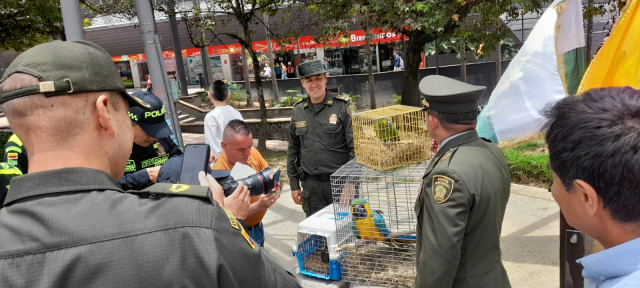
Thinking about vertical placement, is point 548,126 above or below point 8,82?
below

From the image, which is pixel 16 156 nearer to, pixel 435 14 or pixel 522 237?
pixel 522 237

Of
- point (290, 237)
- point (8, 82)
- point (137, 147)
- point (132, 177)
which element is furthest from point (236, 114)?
point (8, 82)

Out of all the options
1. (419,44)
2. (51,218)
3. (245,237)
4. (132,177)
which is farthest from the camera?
(419,44)

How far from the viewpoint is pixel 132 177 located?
2695 mm

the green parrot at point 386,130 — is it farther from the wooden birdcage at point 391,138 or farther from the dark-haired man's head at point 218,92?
the dark-haired man's head at point 218,92

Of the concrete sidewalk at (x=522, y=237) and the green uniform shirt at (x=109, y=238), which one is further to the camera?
the concrete sidewalk at (x=522, y=237)

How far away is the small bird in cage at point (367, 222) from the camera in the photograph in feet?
10.3

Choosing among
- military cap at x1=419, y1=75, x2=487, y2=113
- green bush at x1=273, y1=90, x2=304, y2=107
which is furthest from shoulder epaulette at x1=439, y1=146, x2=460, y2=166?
green bush at x1=273, y1=90, x2=304, y2=107

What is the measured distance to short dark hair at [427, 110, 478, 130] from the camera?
2.37 meters

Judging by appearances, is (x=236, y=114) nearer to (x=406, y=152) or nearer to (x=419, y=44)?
(x=406, y=152)

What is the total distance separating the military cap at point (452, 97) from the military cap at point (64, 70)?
1663 mm

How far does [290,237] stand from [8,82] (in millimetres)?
4375

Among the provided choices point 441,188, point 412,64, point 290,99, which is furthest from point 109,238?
point 290,99

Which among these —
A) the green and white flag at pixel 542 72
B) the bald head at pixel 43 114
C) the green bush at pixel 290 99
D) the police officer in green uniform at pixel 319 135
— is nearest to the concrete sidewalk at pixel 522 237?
the police officer in green uniform at pixel 319 135
